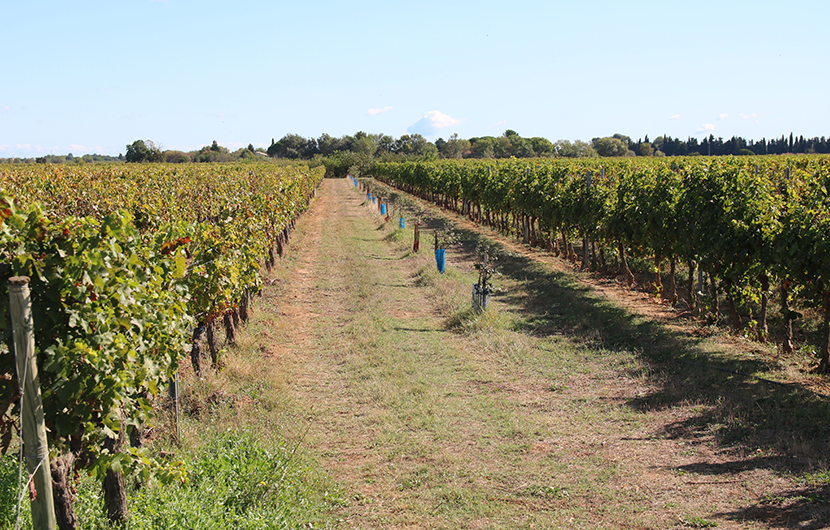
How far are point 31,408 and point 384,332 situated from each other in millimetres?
6653

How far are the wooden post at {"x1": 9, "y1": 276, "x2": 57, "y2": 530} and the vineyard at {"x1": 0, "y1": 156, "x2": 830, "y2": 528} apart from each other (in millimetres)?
191

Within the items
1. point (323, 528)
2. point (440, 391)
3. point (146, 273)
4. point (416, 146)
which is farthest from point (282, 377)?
point (416, 146)

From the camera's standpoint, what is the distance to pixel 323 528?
13.8 feet

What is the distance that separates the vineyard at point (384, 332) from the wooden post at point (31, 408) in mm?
191

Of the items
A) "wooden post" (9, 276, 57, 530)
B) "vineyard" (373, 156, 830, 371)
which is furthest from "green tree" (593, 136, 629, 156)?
"wooden post" (9, 276, 57, 530)

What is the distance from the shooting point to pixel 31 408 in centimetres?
271

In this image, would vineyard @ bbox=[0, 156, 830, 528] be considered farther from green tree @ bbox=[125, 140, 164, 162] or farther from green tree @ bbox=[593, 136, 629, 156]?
green tree @ bbox=[593, 136, 629, 156]

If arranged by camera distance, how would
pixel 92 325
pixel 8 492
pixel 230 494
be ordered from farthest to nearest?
pixel 230 494, pixel 8 492, pixel 92 325

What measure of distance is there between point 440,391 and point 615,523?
291 cm

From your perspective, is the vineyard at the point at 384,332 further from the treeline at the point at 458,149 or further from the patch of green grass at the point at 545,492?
the treeline at the point at 458,149

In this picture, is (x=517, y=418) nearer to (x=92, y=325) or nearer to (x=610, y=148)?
(x=92, y=325)

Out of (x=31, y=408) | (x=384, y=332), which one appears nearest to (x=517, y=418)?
(x=384, y=332)

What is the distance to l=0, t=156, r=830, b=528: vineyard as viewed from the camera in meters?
3.15

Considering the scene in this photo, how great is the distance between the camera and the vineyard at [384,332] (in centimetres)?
315
